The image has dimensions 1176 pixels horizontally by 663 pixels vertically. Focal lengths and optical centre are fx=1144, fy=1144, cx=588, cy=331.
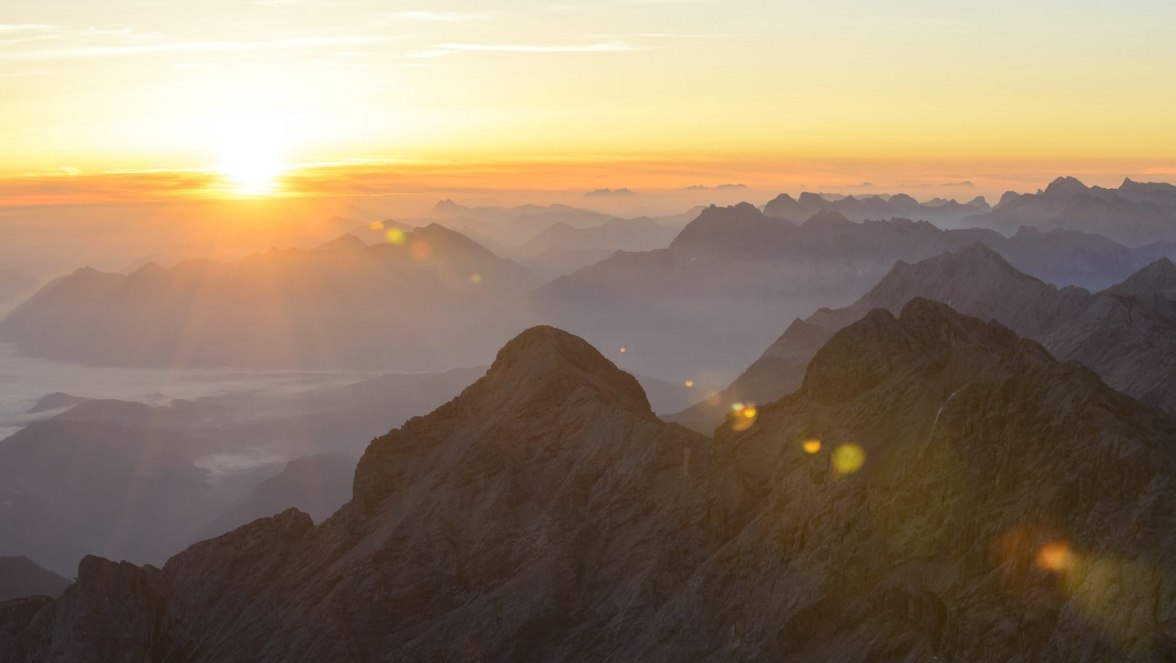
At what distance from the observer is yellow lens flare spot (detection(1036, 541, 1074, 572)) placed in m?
72.6

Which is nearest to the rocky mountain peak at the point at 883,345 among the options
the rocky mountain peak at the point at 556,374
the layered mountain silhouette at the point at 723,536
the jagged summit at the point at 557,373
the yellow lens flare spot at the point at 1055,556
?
the layered mountain silhouette at the point at 723,536

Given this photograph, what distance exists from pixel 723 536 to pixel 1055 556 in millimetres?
36656

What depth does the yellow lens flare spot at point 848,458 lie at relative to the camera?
3627 inches

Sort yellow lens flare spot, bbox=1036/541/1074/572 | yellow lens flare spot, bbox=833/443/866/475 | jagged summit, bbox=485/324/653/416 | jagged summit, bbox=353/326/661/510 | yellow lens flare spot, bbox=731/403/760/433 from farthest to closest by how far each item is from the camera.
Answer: jagged summit, bbox=485/324/653/416 → jagged summit, bbox=353/326/661/510 → yellow lens flare spot, bbox=731/403/760/433 → yellow lens flare spot, bbox=833/443/866/475 → yellow lens flare spot, bbox=1036/541/1074/572

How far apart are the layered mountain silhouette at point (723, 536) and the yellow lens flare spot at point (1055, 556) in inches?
7.7

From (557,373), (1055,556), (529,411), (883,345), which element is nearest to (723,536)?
(883,345)

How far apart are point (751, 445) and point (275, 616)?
183 feet

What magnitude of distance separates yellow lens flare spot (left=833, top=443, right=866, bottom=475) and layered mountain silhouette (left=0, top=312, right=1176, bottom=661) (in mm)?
222

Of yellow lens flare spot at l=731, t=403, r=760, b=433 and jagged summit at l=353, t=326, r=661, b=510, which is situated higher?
yellow lens flare spot at l=731, t=403, r=760, b=433

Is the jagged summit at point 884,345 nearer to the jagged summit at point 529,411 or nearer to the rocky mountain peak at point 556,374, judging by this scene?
the jagged summit at point 529,411

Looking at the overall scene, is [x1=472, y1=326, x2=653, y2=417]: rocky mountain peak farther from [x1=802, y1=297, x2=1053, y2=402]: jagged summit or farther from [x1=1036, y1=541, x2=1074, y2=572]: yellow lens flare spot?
[x1=1036, y1=541, x2=1074, y2=572]: yellow lens flare spot

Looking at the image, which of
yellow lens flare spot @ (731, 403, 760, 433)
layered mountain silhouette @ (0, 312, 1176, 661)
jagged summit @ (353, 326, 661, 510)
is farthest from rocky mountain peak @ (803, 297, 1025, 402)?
jagged summit @ (353, 326, 661, 510)

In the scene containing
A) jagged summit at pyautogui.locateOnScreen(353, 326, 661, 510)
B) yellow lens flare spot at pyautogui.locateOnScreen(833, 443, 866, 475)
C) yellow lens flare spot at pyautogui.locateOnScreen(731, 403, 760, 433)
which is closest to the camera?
yellow lens flare spot at pyautogui.locateOnScreen(833, 443, 866, 475)

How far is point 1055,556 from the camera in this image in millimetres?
73500
